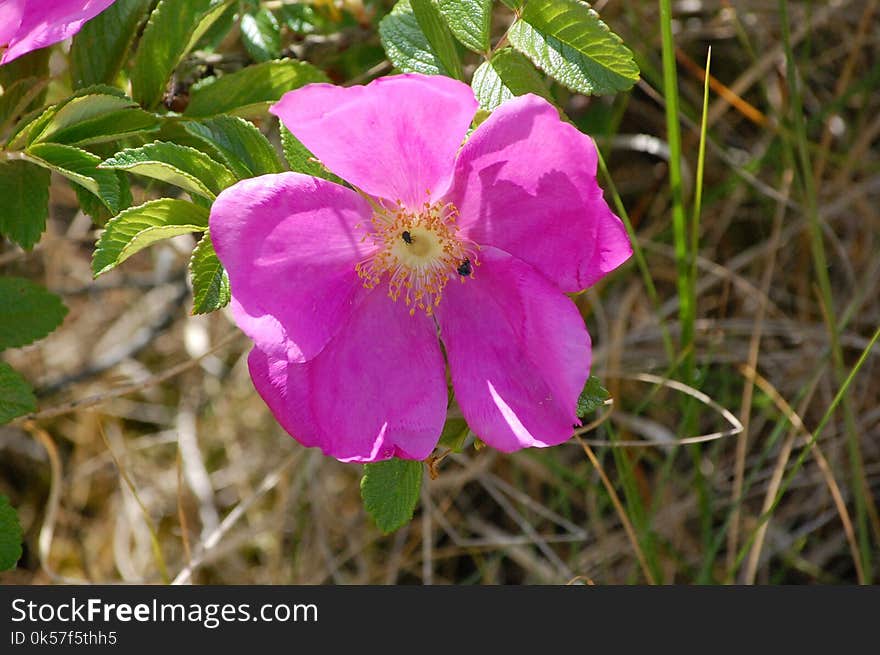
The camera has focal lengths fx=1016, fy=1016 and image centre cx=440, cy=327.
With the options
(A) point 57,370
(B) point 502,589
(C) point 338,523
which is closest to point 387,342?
(B) point 502,589

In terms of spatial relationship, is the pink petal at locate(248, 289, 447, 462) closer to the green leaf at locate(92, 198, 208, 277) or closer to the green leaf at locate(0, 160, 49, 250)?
the green leaf at locate(92, 198, 208, 277)

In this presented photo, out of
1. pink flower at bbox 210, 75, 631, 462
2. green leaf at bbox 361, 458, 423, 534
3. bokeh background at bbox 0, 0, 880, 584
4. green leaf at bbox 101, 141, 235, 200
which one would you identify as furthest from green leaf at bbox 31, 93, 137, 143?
bokeh background at bbox 0, 0, 880, 584

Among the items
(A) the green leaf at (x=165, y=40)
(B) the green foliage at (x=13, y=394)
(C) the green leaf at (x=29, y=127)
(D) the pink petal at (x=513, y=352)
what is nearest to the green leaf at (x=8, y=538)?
(B) the green foliage at (x=13, y=394)

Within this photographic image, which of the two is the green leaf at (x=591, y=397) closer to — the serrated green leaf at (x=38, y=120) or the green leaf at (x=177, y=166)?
the green leaf at (x=177, y=166)

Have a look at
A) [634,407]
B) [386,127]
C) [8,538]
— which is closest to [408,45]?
[386,127]

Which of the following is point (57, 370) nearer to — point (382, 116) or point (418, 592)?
point (418, 592)
